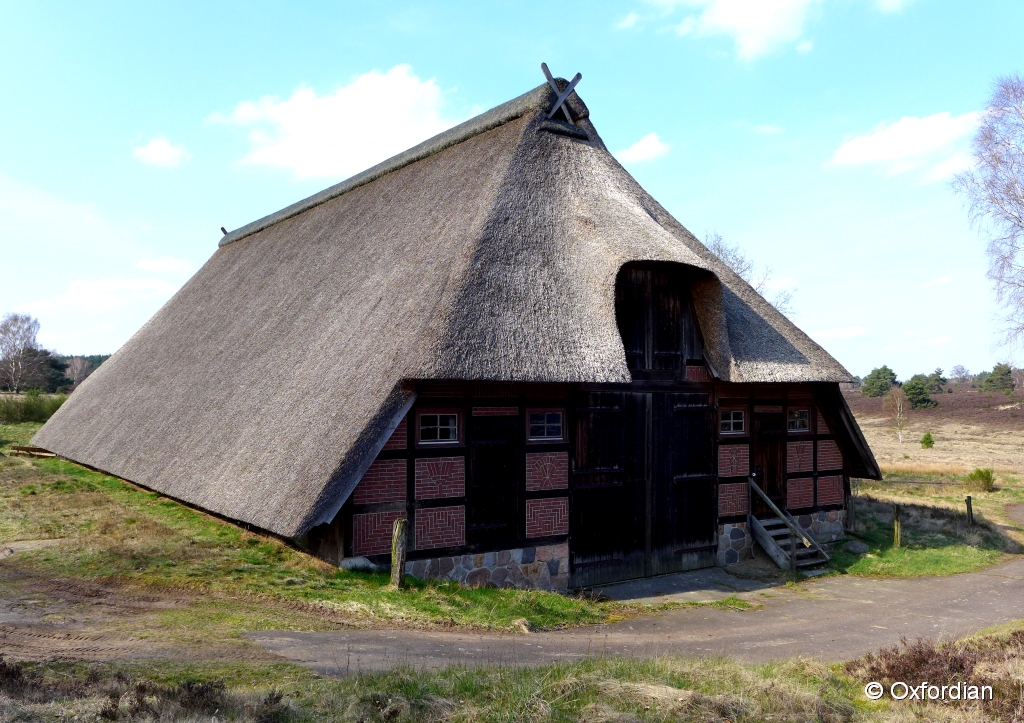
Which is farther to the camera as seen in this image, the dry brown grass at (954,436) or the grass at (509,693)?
the dry brown grass at (954,436)

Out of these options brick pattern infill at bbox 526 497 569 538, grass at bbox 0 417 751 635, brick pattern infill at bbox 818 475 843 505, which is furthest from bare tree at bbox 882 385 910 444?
grass at bbox 0 417 751 635

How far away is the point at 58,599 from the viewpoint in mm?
8742

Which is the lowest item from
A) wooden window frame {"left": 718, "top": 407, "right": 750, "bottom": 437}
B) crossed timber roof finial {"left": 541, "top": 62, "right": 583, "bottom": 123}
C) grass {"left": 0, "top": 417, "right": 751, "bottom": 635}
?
grass {"left": 0, "top": 417, "right": 751, "bottom": 635}

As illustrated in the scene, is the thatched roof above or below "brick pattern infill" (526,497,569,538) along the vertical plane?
above

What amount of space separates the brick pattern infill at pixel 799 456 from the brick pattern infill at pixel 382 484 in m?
8.53

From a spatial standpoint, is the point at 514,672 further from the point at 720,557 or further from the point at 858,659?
the point at 720,557

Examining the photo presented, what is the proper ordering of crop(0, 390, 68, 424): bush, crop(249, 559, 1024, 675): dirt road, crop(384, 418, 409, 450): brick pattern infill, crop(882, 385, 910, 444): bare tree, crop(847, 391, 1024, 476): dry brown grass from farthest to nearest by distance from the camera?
crop(882, 385, 910, 444): bare tree
crop(0, 390, 68, 424): bush
crop(847, 391, 1024, 476): dry brown grass
crop(384, 418, 409, 450): brick pattern infill
crop(249, 559, 1024, 675): dirt road

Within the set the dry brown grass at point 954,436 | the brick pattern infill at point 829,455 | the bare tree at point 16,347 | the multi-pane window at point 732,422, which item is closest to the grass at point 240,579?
the multi-pane window at point 732,422

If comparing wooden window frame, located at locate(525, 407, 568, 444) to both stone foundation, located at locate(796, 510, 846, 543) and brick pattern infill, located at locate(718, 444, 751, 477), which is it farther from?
stone foundation, located at locate(796, 510, 846, 543)

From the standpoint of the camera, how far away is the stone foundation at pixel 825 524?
15312mm

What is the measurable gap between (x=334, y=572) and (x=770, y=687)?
19.0 feet

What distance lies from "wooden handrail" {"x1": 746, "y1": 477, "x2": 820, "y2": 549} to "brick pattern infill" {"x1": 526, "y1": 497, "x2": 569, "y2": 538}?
457 cm

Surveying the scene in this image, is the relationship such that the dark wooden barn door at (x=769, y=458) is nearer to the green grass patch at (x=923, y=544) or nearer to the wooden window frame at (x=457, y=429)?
the green grass patch at (x=923, y=544)

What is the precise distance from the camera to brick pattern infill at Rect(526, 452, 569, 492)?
453 inches
